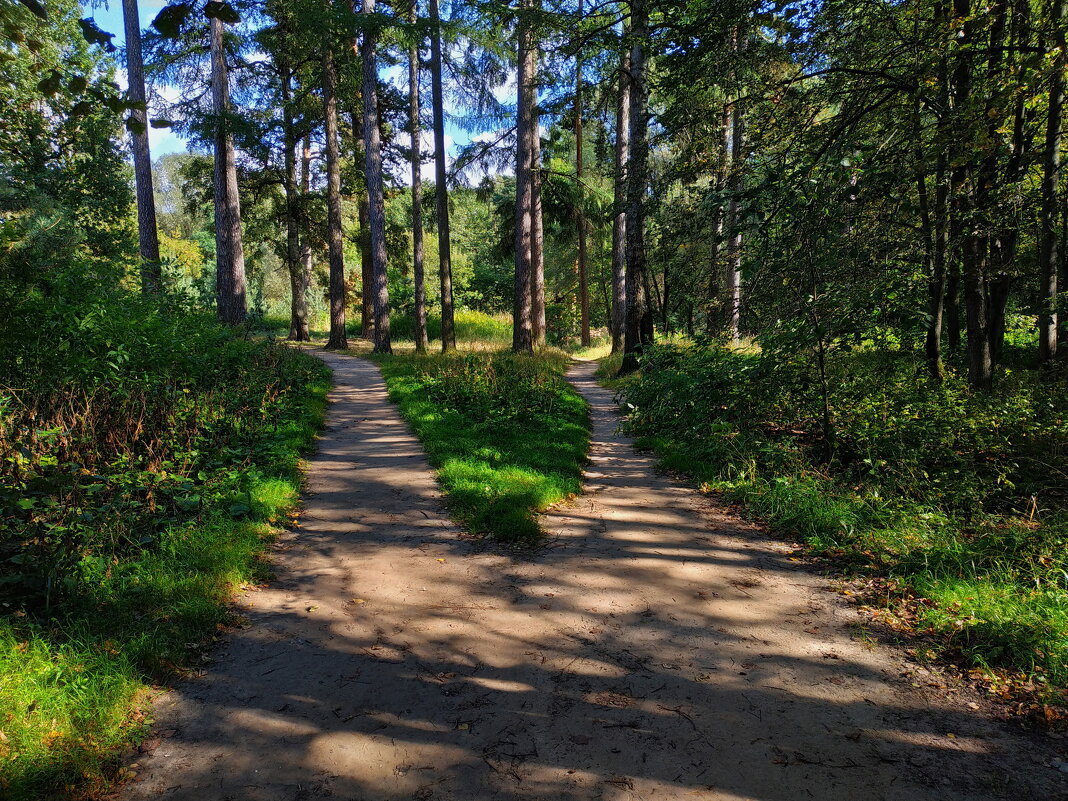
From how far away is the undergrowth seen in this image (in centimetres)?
283

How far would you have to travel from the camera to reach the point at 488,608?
163 inches

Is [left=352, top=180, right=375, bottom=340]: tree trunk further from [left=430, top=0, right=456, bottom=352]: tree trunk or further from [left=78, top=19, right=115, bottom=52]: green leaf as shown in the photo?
[left=78, top=19, right=115, bottom=52]: green leaf

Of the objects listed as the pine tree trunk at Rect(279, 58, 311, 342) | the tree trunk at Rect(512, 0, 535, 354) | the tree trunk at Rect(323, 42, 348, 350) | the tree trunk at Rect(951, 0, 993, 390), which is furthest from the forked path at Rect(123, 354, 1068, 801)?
the pine tree trunk at Rect(279, 58, 311, 342)

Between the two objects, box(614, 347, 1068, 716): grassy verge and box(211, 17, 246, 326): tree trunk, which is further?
box(211, 17, 246, 326): tree trunk

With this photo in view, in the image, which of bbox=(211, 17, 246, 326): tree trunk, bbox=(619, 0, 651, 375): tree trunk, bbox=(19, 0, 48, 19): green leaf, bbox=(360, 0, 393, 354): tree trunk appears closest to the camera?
bbox=(19, 0, 48, 19): green leaf

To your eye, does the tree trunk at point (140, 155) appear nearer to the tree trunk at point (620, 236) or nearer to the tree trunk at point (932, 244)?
the tree trunk at point (620, 236)

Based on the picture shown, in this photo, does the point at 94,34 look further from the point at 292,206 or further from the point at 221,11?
the point at 292,206

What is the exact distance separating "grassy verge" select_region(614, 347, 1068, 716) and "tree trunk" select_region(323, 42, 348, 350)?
1373 cm

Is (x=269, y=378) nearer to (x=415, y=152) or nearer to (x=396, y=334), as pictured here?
(x=415, y=152)

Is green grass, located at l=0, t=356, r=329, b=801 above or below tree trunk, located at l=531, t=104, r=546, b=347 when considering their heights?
below

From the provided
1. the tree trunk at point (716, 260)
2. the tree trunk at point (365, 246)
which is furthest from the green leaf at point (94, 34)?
the tree trunk at point (365, 246)

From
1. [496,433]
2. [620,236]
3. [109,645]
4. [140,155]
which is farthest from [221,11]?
[620,236]

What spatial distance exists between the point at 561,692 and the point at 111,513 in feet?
13.2

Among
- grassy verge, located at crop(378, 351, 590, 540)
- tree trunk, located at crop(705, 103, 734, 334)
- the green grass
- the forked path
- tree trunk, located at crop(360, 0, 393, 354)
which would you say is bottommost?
the forked path
